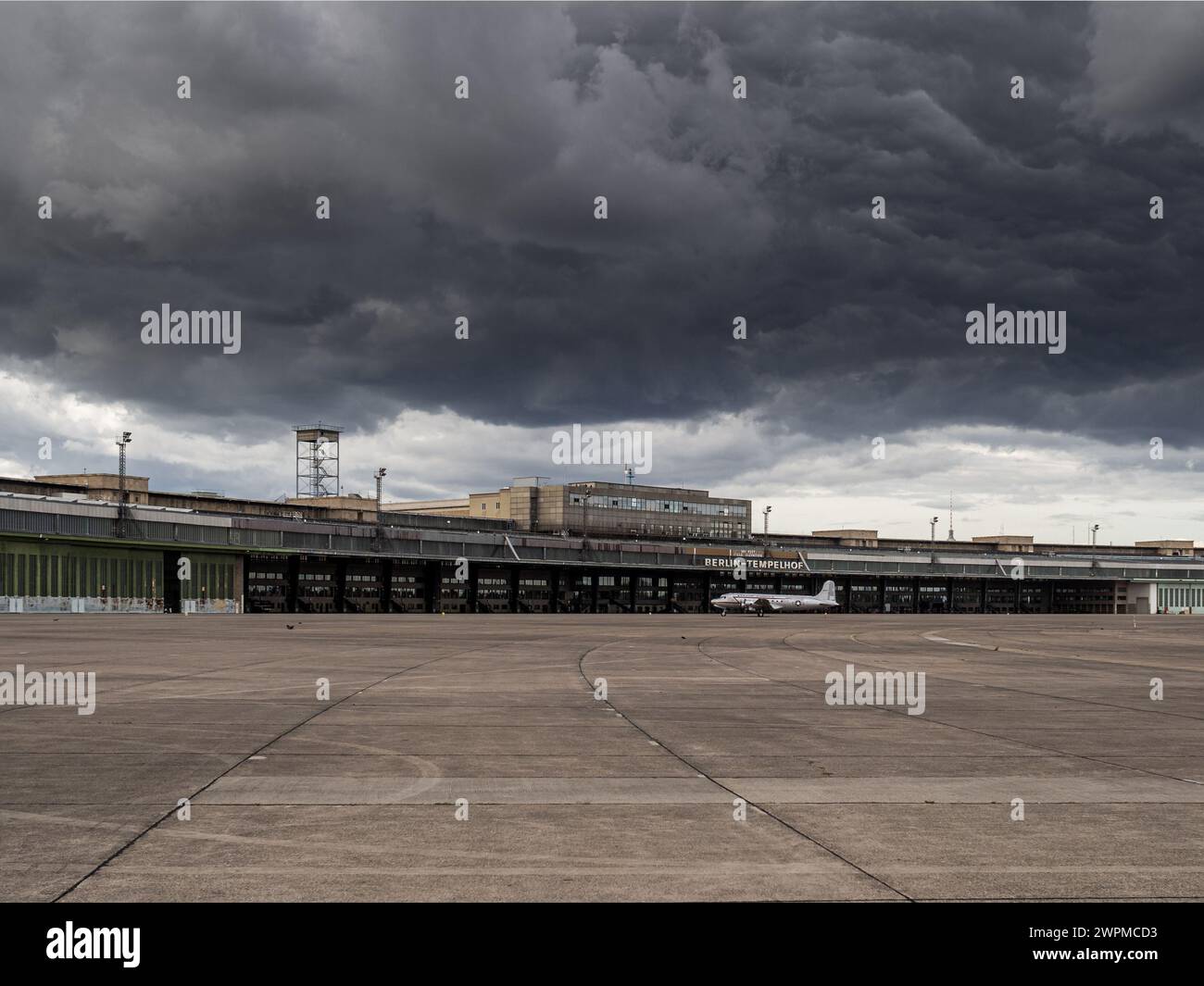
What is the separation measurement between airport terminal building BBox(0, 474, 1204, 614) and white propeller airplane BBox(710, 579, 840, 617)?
1246cm

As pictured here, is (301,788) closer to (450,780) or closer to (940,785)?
(450,780)

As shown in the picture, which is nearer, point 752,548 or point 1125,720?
point 1125,720

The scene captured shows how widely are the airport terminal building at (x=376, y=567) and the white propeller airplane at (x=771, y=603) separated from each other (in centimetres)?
1246

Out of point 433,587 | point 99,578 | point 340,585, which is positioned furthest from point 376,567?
point 99,578

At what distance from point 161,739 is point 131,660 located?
63.6 ft

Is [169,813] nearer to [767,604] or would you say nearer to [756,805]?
[756,805]

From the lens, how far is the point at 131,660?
33.6 meters

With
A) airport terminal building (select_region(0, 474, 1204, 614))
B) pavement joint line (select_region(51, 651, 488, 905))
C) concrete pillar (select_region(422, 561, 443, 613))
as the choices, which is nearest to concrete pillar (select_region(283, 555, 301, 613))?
airport terminal building (select_region(0, 474, 1204, 614))

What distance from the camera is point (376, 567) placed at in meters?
136

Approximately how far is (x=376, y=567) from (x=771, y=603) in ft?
165

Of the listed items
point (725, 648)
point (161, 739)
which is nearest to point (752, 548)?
point (725, 648)

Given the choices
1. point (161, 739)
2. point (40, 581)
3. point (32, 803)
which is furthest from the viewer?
point (40, 581)

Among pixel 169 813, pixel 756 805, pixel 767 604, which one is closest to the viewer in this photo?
pixel 169 813
